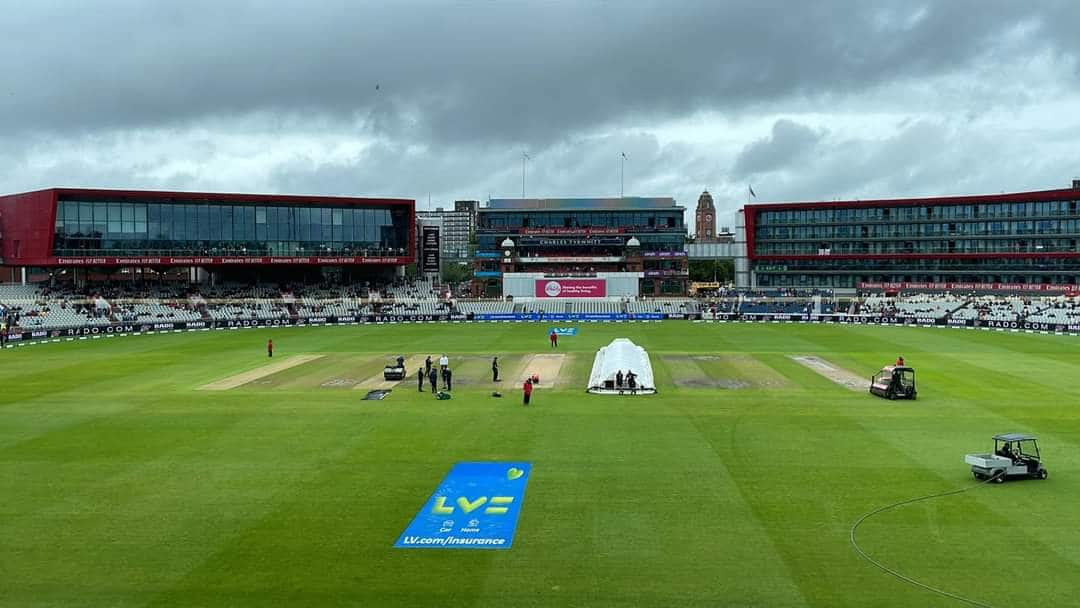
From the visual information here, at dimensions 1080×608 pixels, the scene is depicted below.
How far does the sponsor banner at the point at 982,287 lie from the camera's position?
106 metres

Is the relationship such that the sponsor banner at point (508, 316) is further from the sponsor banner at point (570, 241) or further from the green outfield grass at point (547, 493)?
the green outfield grass at point (547, 493)

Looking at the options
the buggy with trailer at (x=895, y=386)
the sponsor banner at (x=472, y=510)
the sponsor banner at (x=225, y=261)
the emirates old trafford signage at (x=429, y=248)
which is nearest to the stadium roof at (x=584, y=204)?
the emirates old trafford signage at (x=429, y=248)

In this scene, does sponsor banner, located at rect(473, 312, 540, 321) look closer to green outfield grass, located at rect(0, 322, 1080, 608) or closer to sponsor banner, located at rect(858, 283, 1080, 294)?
green outfield grass, located at rect(0, 322, 1080, 608)

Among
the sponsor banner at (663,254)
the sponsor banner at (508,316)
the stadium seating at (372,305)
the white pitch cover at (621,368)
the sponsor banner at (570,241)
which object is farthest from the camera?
the sponsor banner at (663,254)

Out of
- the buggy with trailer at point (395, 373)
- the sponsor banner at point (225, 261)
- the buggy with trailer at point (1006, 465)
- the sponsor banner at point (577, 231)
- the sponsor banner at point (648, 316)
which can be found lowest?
the buggy with trailer at point (1006, 465)

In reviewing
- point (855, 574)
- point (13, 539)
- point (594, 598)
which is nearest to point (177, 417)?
point (13, 539)

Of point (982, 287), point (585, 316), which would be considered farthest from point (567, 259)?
point (982, 287)

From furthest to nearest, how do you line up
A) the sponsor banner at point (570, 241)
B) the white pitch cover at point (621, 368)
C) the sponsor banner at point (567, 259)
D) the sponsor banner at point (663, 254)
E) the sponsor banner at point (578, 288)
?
the sponsor banner at point (663, 254)
the sponsor banner at point (570, 241)
the sponsor banner at point (567, 259)
the sponsor banner at point (578, 288)
the white pitch cover at point (621, 368)

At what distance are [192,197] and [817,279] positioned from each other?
307ft

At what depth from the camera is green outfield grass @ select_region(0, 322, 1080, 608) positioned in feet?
48.4

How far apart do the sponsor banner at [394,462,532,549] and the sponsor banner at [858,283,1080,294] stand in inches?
4260

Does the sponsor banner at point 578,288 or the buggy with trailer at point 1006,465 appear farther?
the sponsor banner at point 578,288

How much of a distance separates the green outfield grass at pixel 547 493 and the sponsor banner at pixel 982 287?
77.7 meters

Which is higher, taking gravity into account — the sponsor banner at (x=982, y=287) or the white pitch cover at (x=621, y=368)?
the sponsor banner at (x=982, y=287)
